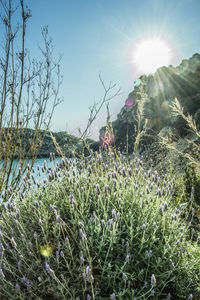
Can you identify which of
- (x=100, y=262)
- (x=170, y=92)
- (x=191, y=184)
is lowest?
(x=100, y=262)

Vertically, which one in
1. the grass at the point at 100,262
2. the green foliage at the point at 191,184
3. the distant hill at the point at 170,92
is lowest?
the grass at the point at 100,262

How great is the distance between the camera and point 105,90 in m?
3.65

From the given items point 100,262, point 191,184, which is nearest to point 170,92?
point 191,184

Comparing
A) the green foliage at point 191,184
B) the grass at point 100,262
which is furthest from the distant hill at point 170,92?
the grass at point 100,262

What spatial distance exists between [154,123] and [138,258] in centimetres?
1430

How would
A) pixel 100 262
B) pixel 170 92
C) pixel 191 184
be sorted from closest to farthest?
pixel 100 262 → pixel 191 184 → pixel 170 92

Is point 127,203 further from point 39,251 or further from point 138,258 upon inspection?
point 39,251

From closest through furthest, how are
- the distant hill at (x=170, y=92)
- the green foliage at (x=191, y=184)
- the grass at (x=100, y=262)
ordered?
the grass at (x=100, y=262) < the green foliage at (x=191, y=184) < the distant hill at (x=170, y=92)

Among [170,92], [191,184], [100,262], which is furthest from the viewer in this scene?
[170,92]

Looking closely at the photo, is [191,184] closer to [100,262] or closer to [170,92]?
[100,262]

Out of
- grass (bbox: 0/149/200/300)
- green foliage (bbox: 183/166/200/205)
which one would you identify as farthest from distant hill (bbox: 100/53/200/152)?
grass (bbox: 0/149/200/300)

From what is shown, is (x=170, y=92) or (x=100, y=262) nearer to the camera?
(x=100, y=262)

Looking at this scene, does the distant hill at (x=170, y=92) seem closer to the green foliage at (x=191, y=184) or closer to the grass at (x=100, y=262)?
the green foliage at (x=191, y=184)

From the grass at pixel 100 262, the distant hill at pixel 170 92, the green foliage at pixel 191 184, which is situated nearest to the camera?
the grass at pixel 100 262
